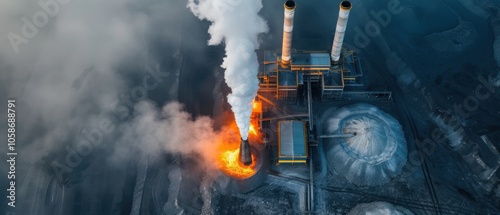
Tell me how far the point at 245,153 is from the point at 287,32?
1729cm

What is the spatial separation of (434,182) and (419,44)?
25.6 m

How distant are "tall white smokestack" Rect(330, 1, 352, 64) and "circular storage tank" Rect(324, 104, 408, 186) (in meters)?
9.74

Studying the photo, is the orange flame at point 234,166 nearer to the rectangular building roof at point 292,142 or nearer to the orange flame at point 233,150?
the orange flame at point 233,150

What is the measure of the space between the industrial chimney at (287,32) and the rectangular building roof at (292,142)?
31.3 ft

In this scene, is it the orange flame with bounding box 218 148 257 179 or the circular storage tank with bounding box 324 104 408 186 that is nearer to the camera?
the circular storage tank with bounding box 324 104 408 186

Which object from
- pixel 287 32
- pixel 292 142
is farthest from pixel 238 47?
pixel 292 142

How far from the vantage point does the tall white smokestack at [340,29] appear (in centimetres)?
4584

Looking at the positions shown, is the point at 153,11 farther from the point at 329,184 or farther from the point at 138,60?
the point at 329,184

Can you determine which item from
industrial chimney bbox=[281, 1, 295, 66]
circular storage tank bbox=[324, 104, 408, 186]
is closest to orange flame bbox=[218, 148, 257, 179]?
circular storage tank bbox=[324, 104, 408, 186]

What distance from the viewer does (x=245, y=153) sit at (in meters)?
47.2

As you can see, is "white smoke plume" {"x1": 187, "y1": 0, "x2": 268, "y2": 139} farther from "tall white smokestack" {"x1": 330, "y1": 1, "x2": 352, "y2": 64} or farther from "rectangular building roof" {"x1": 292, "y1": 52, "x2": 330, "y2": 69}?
"tall white smokestack" {"x1": 330, "y1": 1, "x2": 352, "y2": 64}

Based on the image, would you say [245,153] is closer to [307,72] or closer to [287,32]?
[307,72]

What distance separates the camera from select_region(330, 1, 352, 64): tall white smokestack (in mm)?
45844

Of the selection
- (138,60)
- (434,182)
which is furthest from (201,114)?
(434,182)
